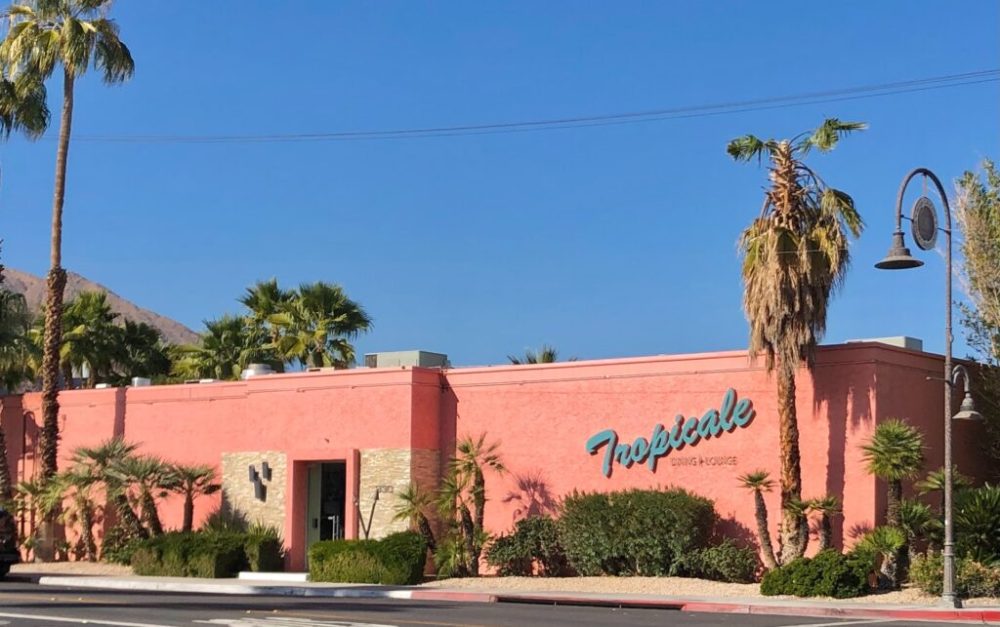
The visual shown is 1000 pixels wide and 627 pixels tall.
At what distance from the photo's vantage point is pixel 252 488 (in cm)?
3316

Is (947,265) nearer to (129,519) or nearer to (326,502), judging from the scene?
(326,502)

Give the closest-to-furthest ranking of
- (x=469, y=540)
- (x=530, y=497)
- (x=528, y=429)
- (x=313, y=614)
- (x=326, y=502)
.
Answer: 1. (x=313, y=614)
2. (x=469, y=540)
3. (x=530, y=497)
4. (x=528, y=429)
5. (x=326, y=502)

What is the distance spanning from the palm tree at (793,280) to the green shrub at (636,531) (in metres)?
1.92

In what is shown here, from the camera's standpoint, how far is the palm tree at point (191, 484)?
33.6 meters

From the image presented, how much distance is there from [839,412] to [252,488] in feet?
49.7

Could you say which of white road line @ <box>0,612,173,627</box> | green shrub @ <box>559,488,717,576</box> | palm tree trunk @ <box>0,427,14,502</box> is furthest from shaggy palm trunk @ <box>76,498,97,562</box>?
white road line @ <box>0,612,173,627</box>

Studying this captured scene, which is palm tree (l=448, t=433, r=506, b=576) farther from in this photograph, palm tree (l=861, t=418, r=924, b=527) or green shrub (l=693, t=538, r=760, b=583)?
palm tree (l=861, t=418, r=924, b=527)

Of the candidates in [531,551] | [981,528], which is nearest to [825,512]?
[981,528]

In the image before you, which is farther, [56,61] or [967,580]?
[56,61]

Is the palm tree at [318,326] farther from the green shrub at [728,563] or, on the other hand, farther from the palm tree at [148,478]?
the green shrub at [728,563]

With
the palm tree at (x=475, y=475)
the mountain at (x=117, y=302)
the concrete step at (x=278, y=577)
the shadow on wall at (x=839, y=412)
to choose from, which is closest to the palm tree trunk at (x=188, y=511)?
the concrete step at (x=278, y=577)

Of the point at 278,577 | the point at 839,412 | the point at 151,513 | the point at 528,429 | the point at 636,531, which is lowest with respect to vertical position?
the point at 278,577

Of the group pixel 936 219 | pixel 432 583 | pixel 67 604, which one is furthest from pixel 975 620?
pixel 67 604

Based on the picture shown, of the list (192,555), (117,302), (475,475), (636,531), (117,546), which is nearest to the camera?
(636,531)
